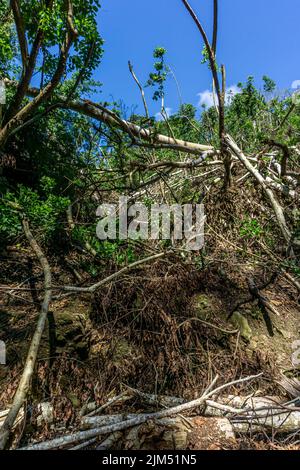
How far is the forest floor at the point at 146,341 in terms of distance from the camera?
2.35m

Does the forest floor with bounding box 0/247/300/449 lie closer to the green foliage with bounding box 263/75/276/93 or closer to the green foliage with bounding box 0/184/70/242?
the green foliage with bounding box 0/184/70/242

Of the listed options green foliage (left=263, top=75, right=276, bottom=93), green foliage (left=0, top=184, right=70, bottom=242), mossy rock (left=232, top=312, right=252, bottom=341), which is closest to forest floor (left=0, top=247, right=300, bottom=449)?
mossy rock (left=232, top=312, right=252, bottom=341)

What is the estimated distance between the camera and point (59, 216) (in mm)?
3834

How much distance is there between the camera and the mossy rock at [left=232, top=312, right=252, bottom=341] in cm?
288

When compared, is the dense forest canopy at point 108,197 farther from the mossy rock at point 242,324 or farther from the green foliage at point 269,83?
the green foliage at point 269,83

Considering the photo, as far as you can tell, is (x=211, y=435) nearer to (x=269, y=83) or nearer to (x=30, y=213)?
(x=30, y=213)

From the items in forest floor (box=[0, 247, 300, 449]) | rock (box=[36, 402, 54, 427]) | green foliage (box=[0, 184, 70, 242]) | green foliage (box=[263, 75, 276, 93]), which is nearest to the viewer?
rock (box=[36, 402, 54, 427])

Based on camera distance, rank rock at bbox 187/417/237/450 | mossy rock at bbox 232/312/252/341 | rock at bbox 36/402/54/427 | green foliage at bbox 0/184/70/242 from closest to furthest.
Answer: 1. rock at bbox 187/417/237/450
2. rock at bbox 36/402/54/427
3. mossy rock at bbox 232/312/252/341
4. green foliage at bbox 0/184/70/242

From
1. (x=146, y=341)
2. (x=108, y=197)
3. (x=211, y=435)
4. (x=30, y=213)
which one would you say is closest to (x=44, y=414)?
(x=146, y=341)

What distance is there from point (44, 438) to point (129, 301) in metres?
1.23

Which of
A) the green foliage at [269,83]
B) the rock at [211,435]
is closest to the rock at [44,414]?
the rock at [211,435]

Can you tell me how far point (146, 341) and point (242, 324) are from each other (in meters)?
0.92
